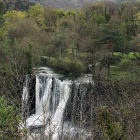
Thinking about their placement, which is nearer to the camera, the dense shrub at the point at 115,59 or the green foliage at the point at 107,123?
the green foliage at the point at 107,123

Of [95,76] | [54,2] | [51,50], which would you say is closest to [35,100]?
[95,76]

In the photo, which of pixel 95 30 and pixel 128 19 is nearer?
pixel 95 30

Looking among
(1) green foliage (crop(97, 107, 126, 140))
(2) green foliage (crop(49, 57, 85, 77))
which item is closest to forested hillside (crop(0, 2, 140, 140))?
(2) green foliage (crop(49, 57, 85, 77))

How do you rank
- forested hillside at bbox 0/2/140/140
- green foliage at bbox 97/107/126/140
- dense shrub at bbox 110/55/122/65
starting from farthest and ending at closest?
1. dense shrub at bbox 110/55/122/65
2. forested hillside at bbox 0/2/140/140
3. green foliage at bbox 97/107/126/140

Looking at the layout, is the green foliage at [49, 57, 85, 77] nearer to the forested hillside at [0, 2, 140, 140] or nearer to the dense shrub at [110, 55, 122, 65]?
the forested hillside at [0, 2, 140, 140]

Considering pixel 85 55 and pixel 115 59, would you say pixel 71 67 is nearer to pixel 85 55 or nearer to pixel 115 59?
pixel 85 55

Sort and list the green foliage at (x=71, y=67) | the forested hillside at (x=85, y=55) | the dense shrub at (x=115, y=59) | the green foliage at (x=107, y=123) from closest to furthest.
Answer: the green foliage at (x=107, y=123) < the forested hillside at (x=85, y=55) < the green foliage at (x=71, y=67) < the dense shrub at (x=115, y=59)

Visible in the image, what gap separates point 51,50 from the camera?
23.0 m

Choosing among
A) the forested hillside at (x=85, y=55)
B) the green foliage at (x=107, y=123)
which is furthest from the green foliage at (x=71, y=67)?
the green foliage at (x=107, y=123)

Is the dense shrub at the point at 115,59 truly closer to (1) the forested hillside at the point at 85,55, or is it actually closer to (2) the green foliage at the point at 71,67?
(1) the forested hillside at the point at 85,55

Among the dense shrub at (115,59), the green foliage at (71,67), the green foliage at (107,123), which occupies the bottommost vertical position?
the green foliage at (107,123)

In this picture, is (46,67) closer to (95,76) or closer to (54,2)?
(95,76)

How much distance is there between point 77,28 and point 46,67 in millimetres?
8051

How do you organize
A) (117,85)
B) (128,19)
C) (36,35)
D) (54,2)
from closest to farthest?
1. (117,85)
2. (36,35)
3. (128,19)
4. (54,2)
